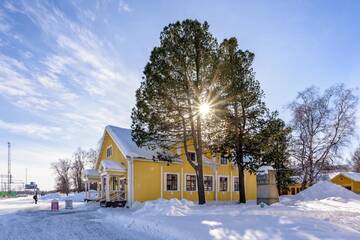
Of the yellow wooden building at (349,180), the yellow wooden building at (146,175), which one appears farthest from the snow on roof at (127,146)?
the yellow wooden building at (349,180)

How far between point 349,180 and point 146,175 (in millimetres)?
30912

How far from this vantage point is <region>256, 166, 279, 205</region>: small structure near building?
21.2 metres

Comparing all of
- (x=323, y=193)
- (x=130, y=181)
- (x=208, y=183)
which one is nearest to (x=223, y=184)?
(x=208, y=183)

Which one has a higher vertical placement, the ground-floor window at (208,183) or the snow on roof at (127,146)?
the snow on roof at (127,146)

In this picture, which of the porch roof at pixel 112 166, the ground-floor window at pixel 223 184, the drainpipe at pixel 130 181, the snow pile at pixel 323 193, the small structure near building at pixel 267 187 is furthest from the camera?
the ground-floor window at pixel 223 184

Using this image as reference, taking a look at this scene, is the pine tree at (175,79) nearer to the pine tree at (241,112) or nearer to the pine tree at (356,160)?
the pine tree at (241,112)

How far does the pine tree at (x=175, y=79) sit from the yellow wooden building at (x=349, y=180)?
30083mm


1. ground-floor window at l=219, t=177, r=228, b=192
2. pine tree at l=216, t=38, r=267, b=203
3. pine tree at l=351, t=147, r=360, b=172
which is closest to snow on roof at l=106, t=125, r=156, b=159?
pine tree at l=216, t=38, r=267, b=203

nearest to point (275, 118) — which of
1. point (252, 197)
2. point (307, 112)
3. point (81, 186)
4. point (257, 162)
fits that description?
point (257, 162)

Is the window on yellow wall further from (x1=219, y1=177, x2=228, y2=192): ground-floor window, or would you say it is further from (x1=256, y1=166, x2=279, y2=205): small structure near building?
(x1=256, y1=166, x2=279, y2=205): small structure near building

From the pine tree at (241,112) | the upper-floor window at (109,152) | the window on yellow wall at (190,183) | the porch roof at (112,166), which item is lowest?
the window on yellow wall at (190,183)

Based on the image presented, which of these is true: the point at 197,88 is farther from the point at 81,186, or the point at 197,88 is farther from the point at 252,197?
the point at 81,186

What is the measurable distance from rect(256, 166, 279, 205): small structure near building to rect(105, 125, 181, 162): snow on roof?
7768 mm

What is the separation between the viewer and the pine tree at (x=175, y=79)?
22.3 metres
